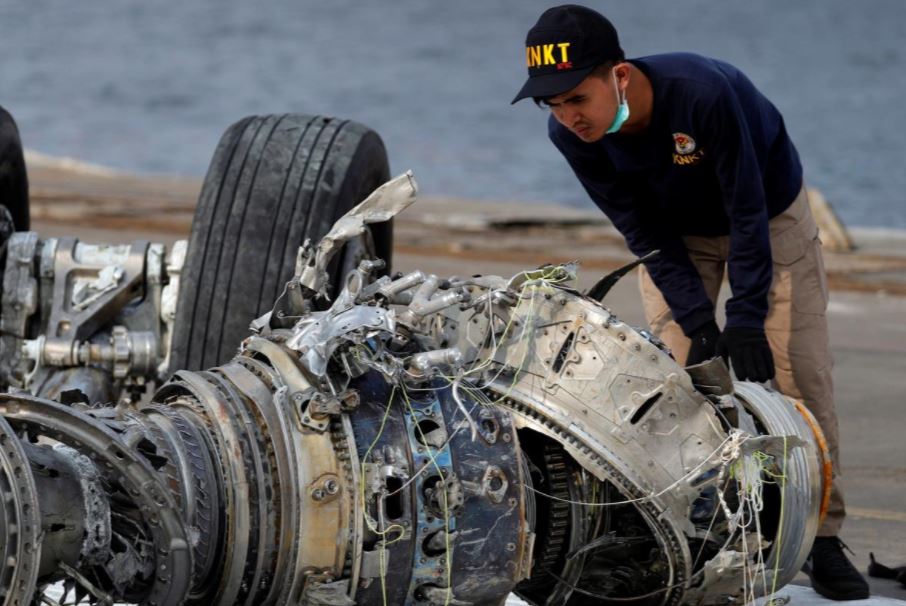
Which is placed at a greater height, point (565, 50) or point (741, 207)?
point (565, 50)

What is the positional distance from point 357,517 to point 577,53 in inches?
62.4

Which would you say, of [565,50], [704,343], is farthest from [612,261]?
[565,50]

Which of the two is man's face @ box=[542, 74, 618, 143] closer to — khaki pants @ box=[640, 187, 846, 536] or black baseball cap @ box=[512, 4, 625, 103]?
black baseball cap @ box=[512, 4, 625, 103]

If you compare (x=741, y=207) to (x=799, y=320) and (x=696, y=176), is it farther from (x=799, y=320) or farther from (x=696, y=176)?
(x=799, y=320)

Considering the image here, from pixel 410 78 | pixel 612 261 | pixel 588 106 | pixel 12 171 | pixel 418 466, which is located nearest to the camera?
pixel 418 466

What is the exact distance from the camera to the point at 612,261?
13.3 meters

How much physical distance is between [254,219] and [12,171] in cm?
137

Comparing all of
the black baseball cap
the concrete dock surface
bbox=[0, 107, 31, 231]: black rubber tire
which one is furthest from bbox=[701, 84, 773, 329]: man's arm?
bbox=[0, 107, 31, 231]: black rubber tire

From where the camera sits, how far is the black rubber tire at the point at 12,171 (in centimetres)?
725

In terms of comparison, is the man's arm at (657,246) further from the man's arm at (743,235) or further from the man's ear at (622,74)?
the man's ear at (622,74)

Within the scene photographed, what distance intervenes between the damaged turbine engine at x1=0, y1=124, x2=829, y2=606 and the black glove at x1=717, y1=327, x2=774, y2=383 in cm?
26

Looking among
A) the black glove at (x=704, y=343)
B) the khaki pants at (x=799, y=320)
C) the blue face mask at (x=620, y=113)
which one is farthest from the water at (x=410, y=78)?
the blue face mask at (x=620, y=113)

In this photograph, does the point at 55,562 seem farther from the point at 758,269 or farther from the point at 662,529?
the point at 758,269

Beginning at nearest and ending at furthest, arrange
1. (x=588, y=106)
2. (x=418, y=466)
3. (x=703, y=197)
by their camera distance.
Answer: (x=418, y=466) < (x=588, y=106) < (x=703, y=197)
